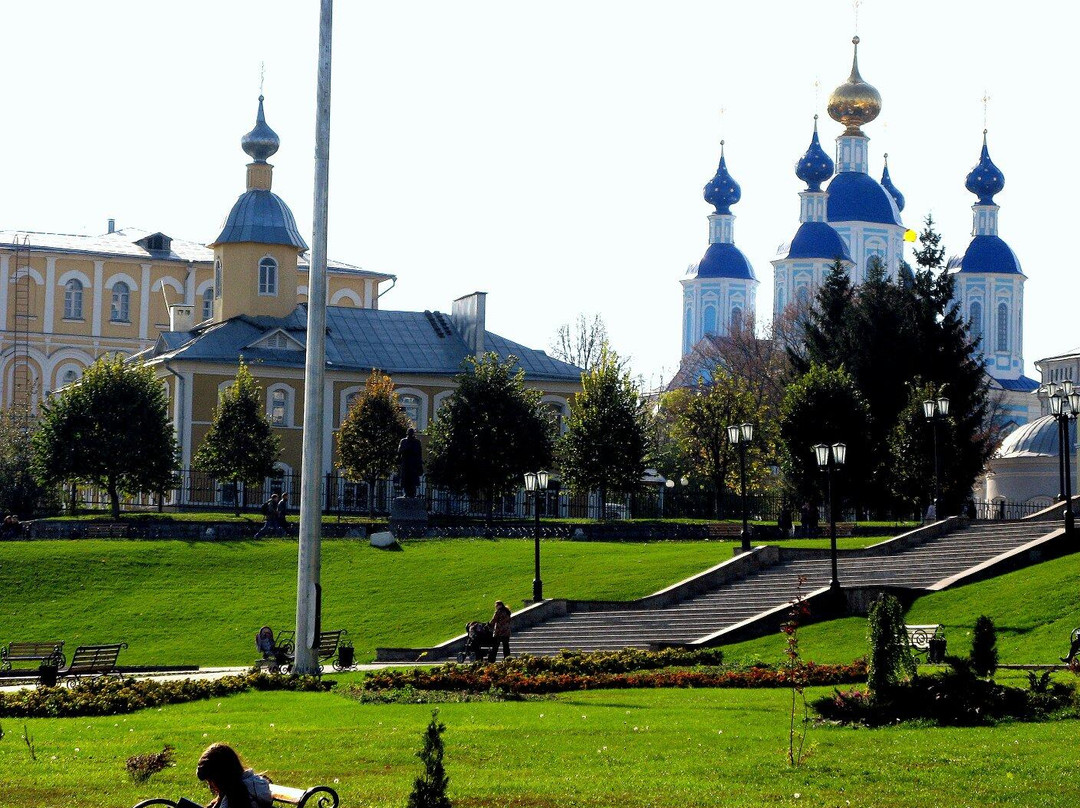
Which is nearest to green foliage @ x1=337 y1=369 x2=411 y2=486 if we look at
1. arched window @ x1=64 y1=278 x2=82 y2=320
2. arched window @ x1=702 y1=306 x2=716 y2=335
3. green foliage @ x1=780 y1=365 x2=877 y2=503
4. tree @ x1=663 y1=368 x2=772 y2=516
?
green foliage @ x1=780 y1=365 x2=877 y2=503

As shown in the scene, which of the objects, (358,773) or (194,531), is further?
(194,531)

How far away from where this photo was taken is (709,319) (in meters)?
122

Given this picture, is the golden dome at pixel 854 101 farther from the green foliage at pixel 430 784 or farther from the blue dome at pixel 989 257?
the green foliage at pixel 430 784

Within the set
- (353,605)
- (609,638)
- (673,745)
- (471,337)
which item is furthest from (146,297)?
(673,745)

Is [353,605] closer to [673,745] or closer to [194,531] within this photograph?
[194,531]

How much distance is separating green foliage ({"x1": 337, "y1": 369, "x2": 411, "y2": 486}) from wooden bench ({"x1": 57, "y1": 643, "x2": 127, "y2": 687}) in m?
28.0

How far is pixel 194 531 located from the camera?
43.9 meters

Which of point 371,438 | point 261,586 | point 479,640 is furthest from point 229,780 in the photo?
point 371,438

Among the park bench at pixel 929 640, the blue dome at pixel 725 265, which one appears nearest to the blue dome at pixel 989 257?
Result: the blue dome at pixel 725 265

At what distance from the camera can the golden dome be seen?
111938mm

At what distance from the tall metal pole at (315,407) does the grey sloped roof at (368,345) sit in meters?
39.3

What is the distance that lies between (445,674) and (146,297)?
65.4 metres

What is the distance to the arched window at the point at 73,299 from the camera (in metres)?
83.2

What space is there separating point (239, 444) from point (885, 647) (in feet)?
126
